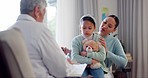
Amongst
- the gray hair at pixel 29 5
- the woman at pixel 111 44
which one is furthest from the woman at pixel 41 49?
the woman at pixel 111 44

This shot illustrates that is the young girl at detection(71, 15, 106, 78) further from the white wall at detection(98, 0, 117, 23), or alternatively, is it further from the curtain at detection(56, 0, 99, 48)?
the white wall at detection(98, 0, 117, 23)

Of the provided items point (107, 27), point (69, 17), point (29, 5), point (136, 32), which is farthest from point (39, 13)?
point (136, 32)

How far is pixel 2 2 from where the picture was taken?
2943 millimetres

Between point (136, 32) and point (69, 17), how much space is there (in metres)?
1.17

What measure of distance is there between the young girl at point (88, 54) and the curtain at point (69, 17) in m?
1.27

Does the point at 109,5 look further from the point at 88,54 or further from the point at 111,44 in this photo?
the point at 88,54

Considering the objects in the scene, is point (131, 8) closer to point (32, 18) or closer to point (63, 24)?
point (63, 24)

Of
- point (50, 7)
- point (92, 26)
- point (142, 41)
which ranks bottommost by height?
point (142, 41)

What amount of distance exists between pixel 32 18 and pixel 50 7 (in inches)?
74.4

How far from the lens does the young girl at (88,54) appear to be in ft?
6.95

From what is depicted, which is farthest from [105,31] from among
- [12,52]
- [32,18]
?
[12,52]

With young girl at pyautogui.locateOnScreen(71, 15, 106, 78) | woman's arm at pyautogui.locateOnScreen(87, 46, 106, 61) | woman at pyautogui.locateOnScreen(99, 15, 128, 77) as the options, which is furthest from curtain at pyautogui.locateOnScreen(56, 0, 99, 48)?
woman's arm at pyautogui.locateOnScreen(87, 46, 106, 61)

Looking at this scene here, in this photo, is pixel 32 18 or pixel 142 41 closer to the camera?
pixel 32 18

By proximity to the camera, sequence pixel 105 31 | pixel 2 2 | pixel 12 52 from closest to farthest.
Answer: pixel 12 52
pixel 105 31
pixel 2 2
